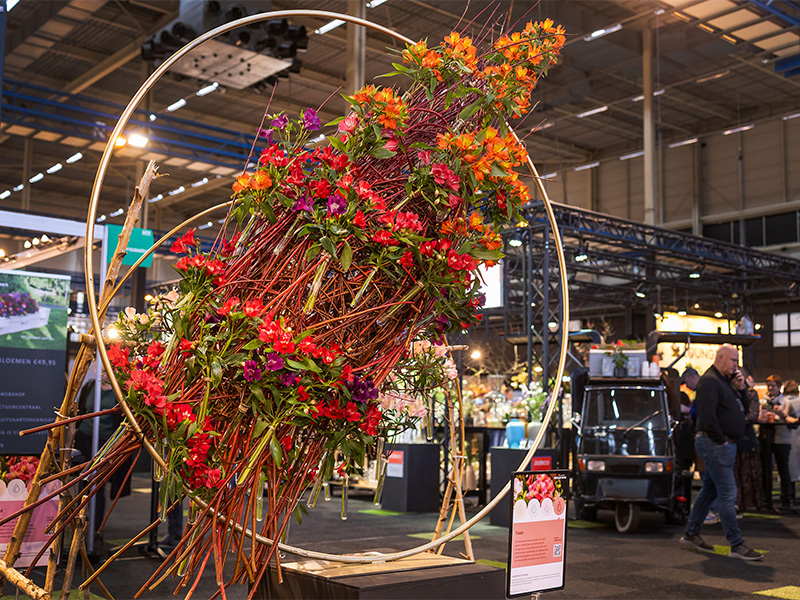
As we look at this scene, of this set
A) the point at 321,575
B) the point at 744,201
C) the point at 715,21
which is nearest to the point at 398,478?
the point at 321,575

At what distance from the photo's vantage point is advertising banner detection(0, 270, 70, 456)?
493 centimetres

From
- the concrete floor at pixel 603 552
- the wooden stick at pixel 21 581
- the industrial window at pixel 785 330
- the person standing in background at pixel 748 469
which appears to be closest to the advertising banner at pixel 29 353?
the concrete floor at pixel 603 552

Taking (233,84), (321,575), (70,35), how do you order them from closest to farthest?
(321,575), (233,84), (70,35)

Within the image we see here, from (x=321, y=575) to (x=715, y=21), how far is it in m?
13.5

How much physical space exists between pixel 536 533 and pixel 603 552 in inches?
154

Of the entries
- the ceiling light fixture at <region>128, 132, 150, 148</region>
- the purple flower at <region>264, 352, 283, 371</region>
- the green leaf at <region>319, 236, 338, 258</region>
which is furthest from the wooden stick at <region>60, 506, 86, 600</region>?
the ceiling light fixture at <region>128, 132, 150, 148</region>

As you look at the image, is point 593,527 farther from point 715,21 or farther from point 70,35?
point 70,35

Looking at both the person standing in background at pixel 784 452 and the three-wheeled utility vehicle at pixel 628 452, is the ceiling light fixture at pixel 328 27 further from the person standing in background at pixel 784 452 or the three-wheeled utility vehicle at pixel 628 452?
the person standing in background at pixel 784 452

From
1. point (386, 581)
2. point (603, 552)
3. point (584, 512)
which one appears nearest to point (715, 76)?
point (584, 512)

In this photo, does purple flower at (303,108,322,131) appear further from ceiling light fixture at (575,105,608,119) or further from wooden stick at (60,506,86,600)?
ceiling light fixture at (575,105,608,119)

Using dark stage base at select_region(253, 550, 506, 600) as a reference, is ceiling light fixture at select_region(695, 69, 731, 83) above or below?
above

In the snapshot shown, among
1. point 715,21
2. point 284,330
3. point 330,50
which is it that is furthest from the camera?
point 330,50

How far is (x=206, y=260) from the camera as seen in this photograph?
1716mm

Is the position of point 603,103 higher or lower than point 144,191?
higher
